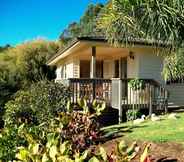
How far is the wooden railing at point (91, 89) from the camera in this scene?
56.4 ft

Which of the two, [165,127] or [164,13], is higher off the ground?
[164,13]

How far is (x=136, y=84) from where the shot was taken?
688 inches

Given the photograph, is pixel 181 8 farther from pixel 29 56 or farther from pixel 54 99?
pixel 29 56

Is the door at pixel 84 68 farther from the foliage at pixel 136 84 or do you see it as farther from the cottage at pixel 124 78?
the foliage at pixel 136 84

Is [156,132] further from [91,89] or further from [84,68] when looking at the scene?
[84,68]

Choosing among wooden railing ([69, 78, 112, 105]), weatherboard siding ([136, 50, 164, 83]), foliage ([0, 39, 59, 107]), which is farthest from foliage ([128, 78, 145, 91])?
foliage ([0, 39, 59, 107])

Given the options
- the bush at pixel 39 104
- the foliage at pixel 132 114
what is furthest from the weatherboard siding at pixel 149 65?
the bush at pixel 39 104

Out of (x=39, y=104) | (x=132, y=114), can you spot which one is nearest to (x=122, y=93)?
(x=132, y=114)

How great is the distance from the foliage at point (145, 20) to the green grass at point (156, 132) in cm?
243

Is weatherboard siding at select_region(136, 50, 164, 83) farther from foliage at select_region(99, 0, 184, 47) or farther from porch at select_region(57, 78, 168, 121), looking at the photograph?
foliage at select_region(99, 0, 184, 47)

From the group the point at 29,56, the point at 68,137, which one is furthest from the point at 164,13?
the point at 29,56

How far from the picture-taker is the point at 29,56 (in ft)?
131

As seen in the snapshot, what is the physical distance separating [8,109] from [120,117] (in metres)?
4.79

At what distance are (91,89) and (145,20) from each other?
7012 millimetres
